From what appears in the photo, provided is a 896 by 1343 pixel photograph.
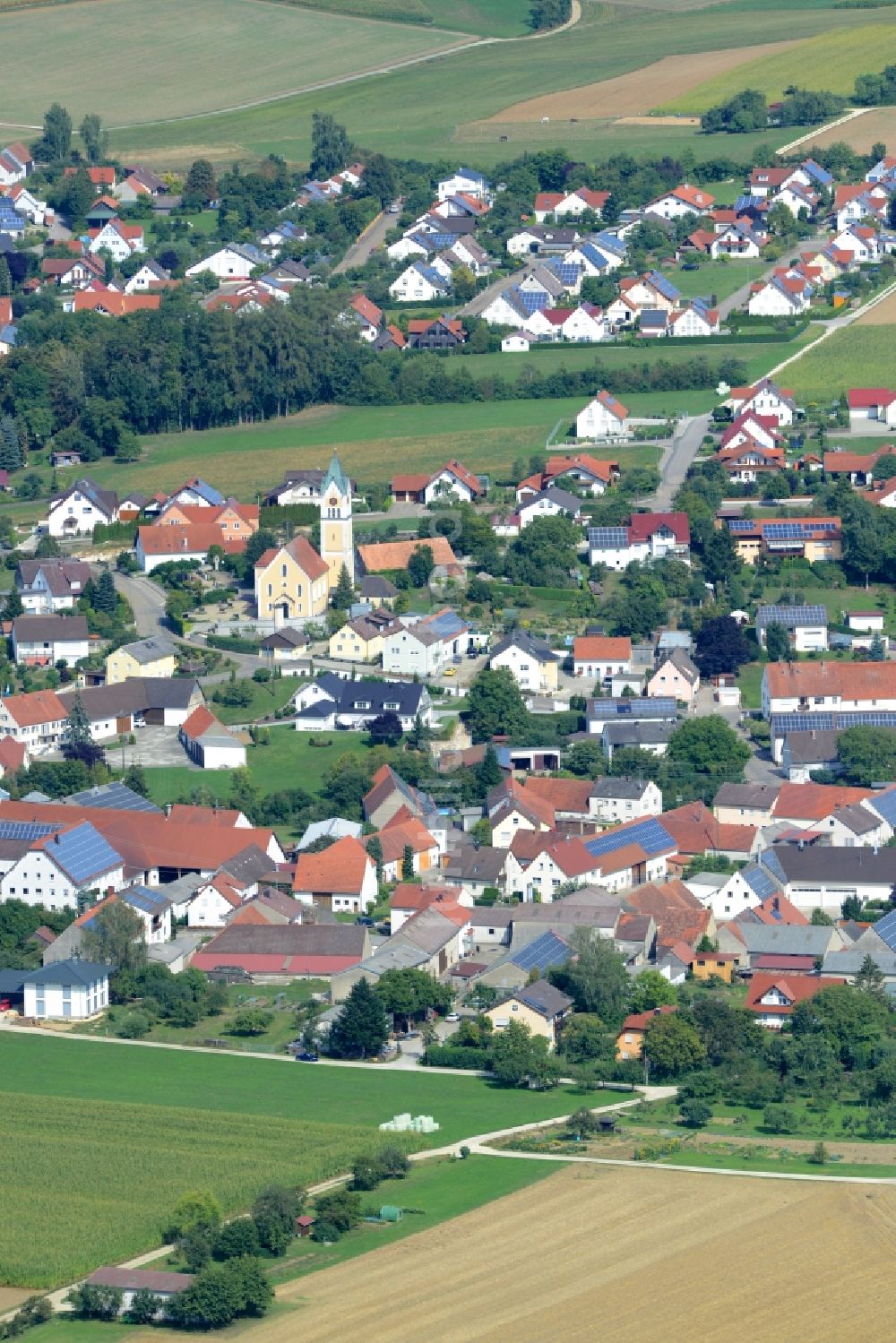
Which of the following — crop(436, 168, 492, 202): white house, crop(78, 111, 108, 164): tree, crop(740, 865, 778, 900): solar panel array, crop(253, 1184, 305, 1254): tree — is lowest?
crop(740, 865, 778, 900): solar panel array

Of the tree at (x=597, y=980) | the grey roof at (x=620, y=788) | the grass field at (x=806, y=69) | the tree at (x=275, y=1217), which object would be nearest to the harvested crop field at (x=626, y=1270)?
the tree at (x=275, y=1217)

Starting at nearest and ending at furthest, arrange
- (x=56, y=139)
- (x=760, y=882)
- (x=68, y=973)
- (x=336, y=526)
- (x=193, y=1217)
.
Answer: (x=193, y=1217) < (x=68, y=973) < (x=760, y=882) < (x=336, y=526) < (x=56, y=139)

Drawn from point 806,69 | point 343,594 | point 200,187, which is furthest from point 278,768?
point 806,69

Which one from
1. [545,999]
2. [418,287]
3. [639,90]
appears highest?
[639,90]

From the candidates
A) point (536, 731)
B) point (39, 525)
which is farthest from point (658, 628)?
point (39, 525)

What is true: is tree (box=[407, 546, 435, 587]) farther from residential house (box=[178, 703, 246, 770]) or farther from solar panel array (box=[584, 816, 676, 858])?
solar panel array (box=[584, 816, 676, 858])

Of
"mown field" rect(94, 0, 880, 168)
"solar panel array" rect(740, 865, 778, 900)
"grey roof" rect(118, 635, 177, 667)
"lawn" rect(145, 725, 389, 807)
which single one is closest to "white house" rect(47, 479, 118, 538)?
"grey roof" rect(118, 635, 177, 667)

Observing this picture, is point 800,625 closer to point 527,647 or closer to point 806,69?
point 527,647
